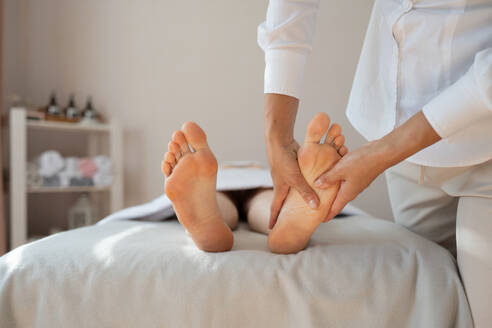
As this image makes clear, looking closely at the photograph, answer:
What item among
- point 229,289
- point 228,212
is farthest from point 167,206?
point 229,289

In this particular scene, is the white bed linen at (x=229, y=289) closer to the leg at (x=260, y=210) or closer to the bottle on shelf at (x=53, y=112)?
the leg at (x=260, y=210)

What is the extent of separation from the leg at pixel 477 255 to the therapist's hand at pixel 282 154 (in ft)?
0.81

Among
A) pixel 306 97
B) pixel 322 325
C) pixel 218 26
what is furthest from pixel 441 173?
pixel 218 26

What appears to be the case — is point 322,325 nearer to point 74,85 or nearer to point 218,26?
point 218,26

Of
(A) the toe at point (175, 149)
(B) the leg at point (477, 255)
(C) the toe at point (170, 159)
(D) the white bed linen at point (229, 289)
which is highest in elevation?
(A) the toe at point (175, 149)

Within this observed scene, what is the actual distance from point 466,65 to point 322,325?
1.72 feet

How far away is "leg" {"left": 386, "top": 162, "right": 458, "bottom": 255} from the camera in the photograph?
78cm

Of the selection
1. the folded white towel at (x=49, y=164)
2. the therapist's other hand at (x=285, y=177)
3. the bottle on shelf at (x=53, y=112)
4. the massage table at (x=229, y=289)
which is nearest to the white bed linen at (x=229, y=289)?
the massage table at (x=229, y=289)

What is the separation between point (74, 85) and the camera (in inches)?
83.4

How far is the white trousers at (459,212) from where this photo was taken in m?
0.55

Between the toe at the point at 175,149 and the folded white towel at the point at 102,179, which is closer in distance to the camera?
the toe at the point at 175,149

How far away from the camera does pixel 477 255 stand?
1.83 ft

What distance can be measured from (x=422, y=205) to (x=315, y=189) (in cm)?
34

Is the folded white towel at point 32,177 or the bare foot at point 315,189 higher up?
the bare foot at point 315,189
